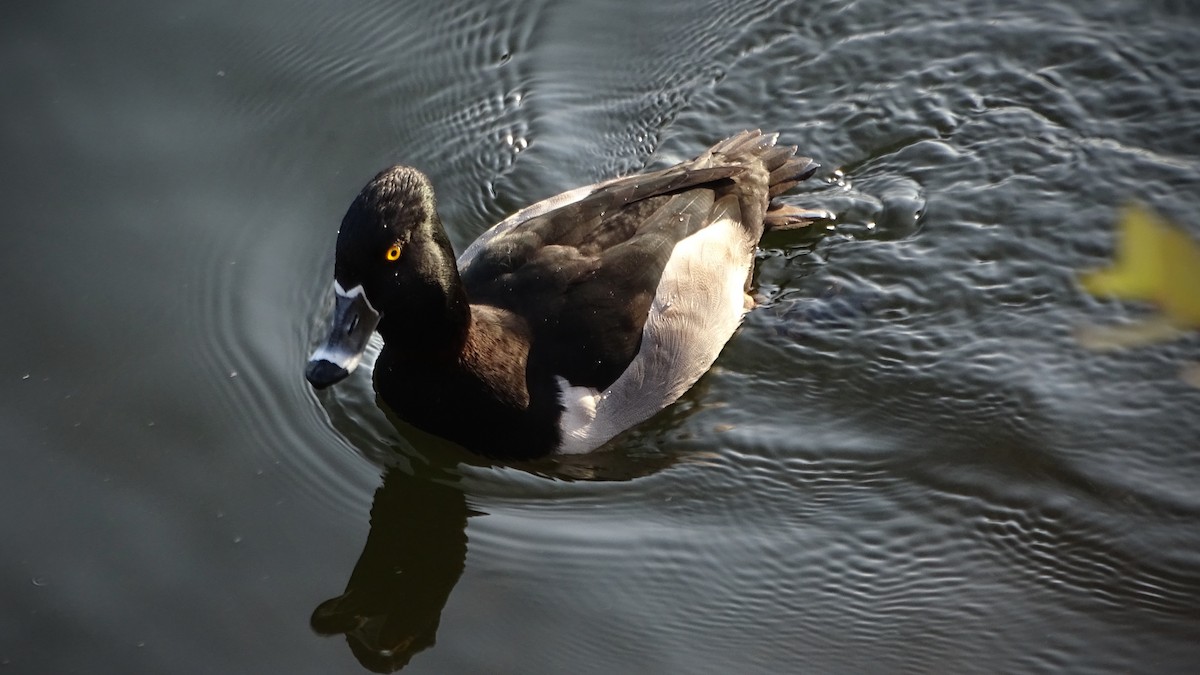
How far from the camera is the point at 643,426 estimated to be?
634 centimetres

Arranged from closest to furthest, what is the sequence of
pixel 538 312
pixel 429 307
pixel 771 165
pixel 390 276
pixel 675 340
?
pixel 390 276
pixel 429 307
pixel 538 312
pixel 675 340
pixel 771 165

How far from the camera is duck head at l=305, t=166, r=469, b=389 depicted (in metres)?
5.36

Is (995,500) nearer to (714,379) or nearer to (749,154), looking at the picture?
(714,379)

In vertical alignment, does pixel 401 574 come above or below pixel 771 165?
below

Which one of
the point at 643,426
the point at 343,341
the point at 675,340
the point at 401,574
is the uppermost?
the point at 343,341

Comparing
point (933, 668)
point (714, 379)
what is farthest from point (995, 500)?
point (714, 379)

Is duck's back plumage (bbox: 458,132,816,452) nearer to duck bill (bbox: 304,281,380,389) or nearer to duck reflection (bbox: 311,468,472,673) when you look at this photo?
duck reflection (bbox: 311,468,472,673)

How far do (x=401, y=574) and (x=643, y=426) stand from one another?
1.42 metres

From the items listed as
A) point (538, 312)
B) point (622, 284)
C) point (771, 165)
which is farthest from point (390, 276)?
point (771, 165)

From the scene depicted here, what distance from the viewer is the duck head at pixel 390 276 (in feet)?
17.6

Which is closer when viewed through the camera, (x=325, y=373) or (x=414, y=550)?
(x=325, y=373)

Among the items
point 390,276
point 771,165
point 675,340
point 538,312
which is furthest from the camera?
point 771,165

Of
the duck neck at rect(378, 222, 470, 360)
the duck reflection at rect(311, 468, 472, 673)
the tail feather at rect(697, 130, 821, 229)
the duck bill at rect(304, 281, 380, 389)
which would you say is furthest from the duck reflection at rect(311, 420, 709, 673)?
the tail feather at rect(697, 130, 821, 229)

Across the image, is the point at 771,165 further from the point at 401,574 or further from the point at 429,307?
the point at 401,574
